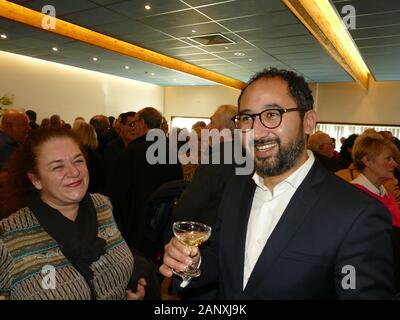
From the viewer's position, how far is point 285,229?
122 centimetres

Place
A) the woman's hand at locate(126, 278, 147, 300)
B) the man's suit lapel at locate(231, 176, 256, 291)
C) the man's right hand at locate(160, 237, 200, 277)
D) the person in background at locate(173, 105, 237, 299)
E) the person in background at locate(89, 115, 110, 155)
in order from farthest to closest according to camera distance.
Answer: the person in background at locate(89, 115, 110, 155), the person in background at locate(173, 105, 237, 299), the woman's hand at locate(126, 278, 147, 300), the man's suit lapel at locate(231, 176, 256, 291), the man's right hand at locate(160, 237, 200, 277)

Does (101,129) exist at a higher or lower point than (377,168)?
higher

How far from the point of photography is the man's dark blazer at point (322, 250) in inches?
42.4

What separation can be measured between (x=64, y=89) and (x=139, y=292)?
425 inches

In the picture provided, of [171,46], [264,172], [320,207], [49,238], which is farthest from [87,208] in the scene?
[171,46]

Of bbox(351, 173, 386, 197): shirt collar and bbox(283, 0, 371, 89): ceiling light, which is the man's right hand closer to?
bbox(351, 173, 386, 197): shirt collar

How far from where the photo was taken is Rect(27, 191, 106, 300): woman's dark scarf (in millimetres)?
1494

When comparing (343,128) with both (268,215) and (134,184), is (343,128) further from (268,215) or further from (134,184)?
(268,215)

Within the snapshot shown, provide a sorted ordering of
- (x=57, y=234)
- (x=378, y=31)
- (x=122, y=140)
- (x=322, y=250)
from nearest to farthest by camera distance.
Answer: (x=322, y=250)
(x=57, y=234)
(x=122, y=140)
(x=378, y=31)

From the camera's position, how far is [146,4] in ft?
16.0

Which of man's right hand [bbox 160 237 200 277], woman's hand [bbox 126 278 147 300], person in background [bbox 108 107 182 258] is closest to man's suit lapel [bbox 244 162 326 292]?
man's right hand [bbox 160 237 200 277]

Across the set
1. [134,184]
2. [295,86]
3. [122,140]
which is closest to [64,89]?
[122,140]

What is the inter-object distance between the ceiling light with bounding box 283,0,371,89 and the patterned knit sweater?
4368 mm

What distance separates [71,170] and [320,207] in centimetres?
122
